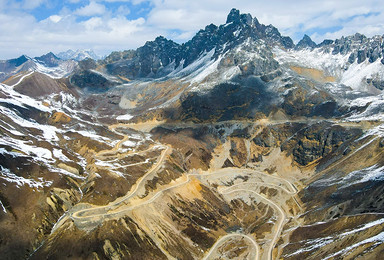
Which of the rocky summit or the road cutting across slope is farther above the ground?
the rocky summit

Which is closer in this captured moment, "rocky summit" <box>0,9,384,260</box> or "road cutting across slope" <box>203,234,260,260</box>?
"rocky summit" <box>0,9,384,260</box>

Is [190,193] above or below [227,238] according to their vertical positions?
above

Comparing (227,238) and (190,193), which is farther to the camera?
(190,193)

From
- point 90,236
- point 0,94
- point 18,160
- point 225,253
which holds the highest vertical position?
point 0,94

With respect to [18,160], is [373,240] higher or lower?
lower

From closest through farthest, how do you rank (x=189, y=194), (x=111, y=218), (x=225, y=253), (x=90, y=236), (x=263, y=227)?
(x=90, y=236)
(x=111, y=218)
(x=225, y=253)
(x=263, y=227)
(x=189, y=194)

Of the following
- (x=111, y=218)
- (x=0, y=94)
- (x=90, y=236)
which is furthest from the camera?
(x=0, y=94)

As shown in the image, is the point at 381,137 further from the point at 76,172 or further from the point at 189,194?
the point at 76,172

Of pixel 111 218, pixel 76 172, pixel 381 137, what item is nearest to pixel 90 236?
pixel 111 218

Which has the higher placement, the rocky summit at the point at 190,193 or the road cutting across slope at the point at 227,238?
the rocky summit at the point at 190,193

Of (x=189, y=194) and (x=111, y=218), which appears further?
(x=189, y=194)

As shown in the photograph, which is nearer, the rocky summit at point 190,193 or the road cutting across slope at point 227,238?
the rocky summit at point 190,193
